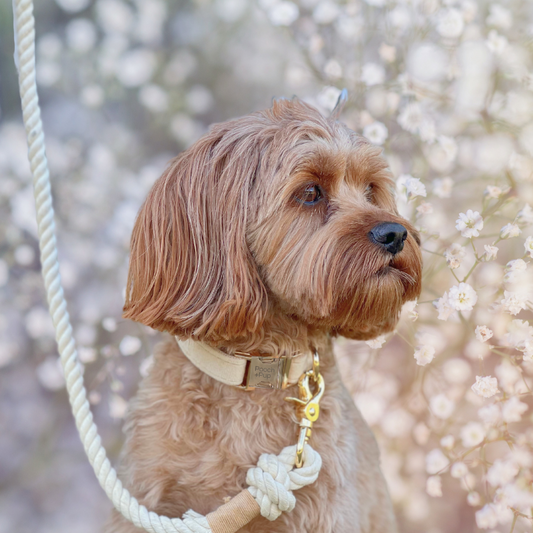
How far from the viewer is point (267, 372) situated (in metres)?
1.83

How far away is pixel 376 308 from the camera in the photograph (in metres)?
1.67

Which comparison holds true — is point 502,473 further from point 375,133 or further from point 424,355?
point 375,133

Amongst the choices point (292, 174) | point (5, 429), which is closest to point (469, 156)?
point (292, 174)

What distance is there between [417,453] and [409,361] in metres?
0.62

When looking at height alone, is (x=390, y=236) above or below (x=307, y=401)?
above

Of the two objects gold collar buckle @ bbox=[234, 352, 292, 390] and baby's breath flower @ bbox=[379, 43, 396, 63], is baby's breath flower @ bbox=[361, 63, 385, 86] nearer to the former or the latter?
baby's breath flower @ bbox=[379, 43, 396, 63]

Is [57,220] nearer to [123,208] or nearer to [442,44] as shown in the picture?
[123,208]

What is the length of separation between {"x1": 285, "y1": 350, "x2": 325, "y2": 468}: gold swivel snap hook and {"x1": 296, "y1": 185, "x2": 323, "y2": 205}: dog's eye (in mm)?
509

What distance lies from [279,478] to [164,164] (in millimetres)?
2212

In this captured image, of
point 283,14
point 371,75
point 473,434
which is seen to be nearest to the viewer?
point 473,434

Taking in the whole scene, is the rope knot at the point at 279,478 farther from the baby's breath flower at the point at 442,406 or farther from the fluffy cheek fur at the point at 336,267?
the baby's breath flower at the point at 442,406

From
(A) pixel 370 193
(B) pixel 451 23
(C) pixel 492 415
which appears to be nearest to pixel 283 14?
(B) pixel 451 23

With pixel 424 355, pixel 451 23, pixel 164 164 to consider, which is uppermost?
pixel 451 23

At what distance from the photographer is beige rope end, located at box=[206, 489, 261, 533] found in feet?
5.37
